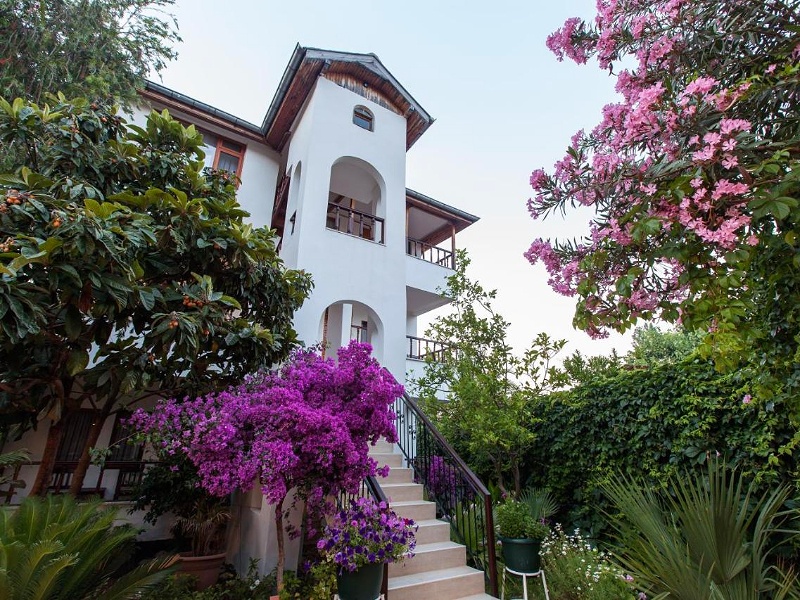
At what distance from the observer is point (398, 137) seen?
32.3 feet

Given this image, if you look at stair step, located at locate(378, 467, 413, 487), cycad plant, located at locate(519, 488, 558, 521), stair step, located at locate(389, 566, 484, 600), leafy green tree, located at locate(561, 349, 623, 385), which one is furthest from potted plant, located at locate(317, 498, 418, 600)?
leafy green tree, located at locate(561, 349, 623, 385)

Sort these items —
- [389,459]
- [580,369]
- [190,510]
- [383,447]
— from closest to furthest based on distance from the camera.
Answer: [190,510] < [580,369] < [389,459] < [383,447]

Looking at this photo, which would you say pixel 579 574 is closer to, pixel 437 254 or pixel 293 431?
pixel 293 431

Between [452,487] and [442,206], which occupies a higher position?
[442,206]

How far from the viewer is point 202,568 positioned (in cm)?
513

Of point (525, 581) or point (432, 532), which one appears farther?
point (432, 532)

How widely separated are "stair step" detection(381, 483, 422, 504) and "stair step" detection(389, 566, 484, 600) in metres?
1.03

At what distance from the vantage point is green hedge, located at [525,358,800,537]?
3.69 metres

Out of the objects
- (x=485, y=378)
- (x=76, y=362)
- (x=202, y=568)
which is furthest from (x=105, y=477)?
(x=485, y=378)

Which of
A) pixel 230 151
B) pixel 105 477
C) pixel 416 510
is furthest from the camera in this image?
pixel 230 151

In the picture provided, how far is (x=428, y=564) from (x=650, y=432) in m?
2.98

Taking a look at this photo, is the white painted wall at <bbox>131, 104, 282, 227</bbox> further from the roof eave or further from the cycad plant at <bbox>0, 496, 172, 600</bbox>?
the cycad plant at <bbox>0, 496, 172, 600</bbox>

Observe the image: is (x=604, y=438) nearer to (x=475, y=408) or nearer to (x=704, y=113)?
(x=475, y=408)

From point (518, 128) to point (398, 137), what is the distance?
2871 mm
